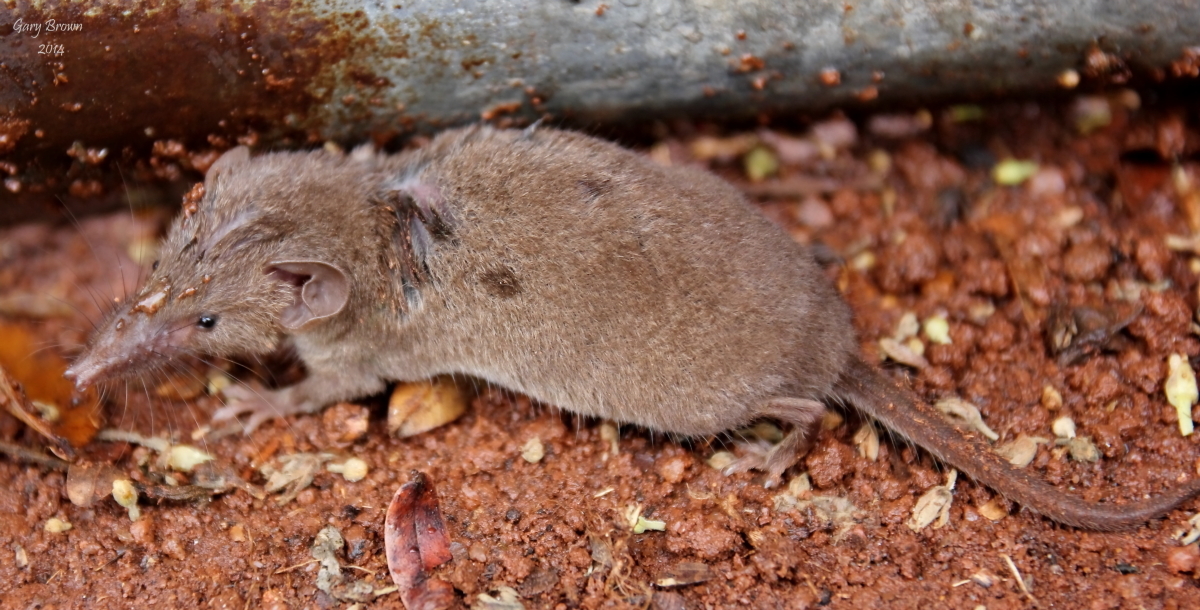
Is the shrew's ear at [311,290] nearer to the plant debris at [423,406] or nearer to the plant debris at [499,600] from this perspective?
the plant debris at [423,406]

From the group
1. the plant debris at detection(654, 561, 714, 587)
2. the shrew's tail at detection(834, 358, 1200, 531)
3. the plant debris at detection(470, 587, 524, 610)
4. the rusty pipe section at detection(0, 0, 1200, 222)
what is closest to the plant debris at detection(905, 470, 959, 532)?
the shrew's tail at detection(834, 358, 1200, 531)

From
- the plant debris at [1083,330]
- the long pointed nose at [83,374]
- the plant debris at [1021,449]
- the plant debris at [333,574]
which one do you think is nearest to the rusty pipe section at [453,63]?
the long pointed nose at [83,374]

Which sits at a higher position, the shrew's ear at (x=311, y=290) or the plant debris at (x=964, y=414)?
the shrew's ear at (x=311, y=290)

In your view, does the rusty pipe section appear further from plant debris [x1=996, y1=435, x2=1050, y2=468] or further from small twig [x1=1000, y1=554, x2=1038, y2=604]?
small twig [x1=1000, y1=554, x2=1038, y2=604]

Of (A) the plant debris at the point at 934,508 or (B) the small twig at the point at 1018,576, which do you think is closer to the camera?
(B) the small twig at the point at 1018,576

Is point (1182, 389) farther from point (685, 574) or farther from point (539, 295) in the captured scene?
point (539, 295)

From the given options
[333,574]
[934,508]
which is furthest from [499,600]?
[934,508]

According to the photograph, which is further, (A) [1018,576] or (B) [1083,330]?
(B) [1083,330]
